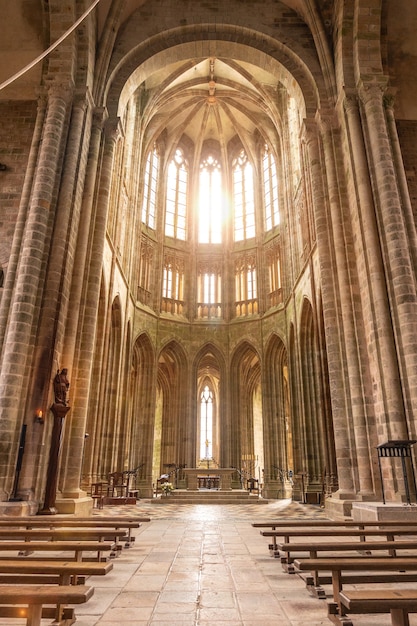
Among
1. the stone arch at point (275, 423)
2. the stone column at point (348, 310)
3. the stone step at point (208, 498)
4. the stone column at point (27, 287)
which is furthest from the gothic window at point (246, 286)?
the stone column at point (27, 287)

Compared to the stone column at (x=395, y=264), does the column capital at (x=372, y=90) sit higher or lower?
higher

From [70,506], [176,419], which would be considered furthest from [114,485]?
[176,419]

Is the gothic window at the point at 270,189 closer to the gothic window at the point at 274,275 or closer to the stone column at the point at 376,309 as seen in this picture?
the gothic window at the point at 274,275

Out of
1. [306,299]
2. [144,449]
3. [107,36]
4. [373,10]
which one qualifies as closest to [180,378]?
[144,449]

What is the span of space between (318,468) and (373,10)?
1529cm

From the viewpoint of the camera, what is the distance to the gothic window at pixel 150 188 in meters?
23.5

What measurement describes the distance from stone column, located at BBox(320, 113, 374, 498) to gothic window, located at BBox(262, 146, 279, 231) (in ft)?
35.6

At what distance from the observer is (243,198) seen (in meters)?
26.3

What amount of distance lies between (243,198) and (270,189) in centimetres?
227

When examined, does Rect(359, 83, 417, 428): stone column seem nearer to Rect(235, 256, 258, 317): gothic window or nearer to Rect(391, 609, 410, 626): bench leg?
Rect(391, 609, 410, 626): bench leg

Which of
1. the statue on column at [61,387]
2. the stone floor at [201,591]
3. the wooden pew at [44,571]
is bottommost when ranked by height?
the stone floor at [201,591]

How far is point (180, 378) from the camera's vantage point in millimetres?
23438

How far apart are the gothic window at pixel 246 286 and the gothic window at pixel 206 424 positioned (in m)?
12.5

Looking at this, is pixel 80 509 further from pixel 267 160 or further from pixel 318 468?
pixel 267 160
